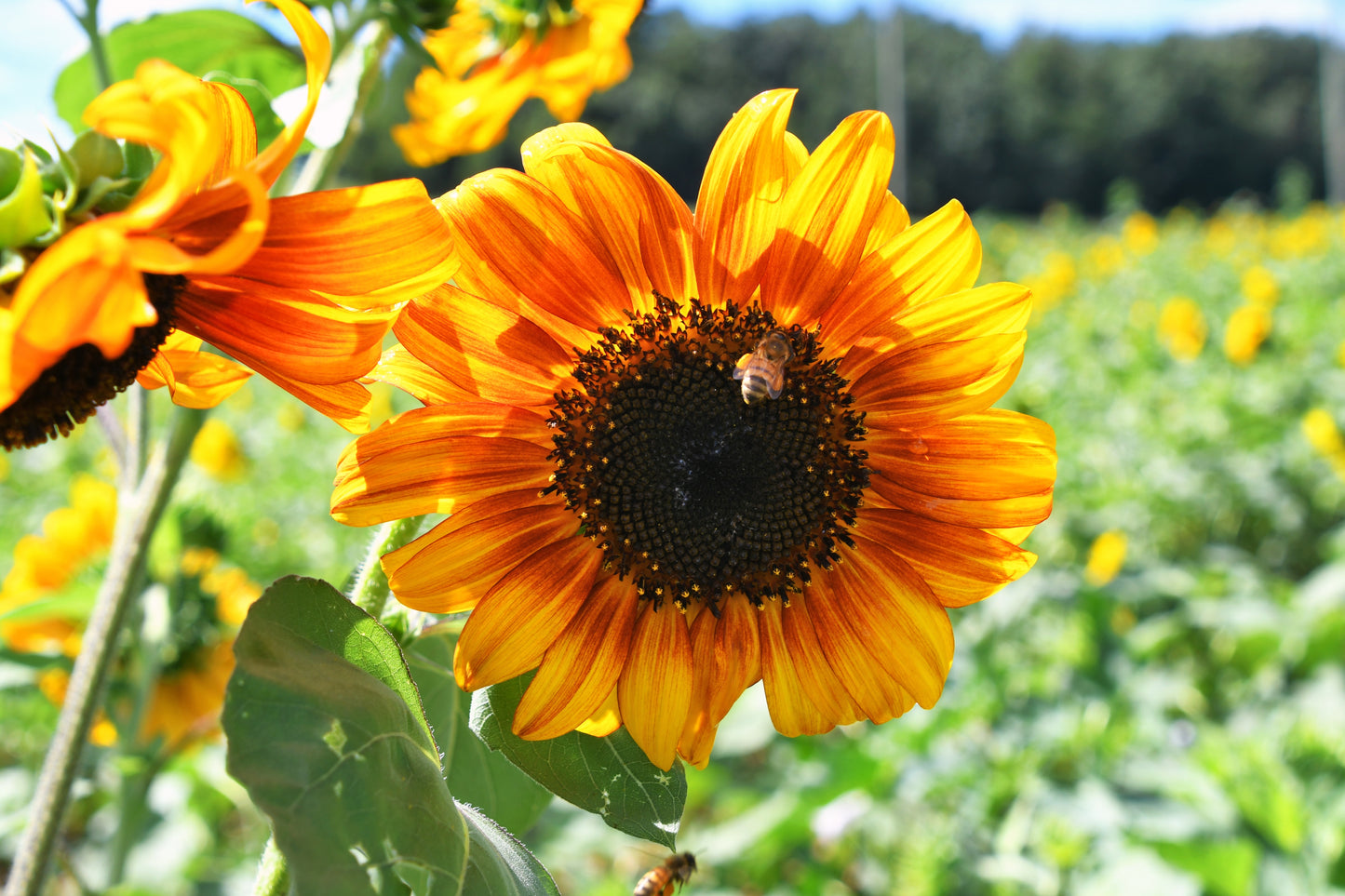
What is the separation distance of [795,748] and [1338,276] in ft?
24.4

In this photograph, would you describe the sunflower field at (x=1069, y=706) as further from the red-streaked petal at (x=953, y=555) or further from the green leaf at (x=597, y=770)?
the red-streaked petal at (x=953, y=555)

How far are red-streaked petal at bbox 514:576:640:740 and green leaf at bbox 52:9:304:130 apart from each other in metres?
0.67

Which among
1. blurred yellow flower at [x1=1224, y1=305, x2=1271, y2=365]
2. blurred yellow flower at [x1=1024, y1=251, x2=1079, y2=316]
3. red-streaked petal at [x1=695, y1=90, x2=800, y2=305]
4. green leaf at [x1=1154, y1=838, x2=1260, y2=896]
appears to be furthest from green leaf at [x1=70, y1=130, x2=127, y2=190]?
blurred yellow flower at [x1=1024, y1=251, x2=1079, y2=316]

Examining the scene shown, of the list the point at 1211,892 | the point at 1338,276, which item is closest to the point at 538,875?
the point at 1211,892

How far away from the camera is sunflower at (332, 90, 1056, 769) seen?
67 cm

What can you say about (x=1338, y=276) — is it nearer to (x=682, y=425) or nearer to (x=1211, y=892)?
(x=1211, y=892)

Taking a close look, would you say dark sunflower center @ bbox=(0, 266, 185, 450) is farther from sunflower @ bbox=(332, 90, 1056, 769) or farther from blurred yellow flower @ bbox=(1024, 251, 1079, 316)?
blurred yellow flower @ bbox=(1024, 251, 1079, 316)

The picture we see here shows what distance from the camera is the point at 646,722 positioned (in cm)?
68

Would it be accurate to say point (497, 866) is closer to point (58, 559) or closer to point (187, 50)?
point (187, 50)

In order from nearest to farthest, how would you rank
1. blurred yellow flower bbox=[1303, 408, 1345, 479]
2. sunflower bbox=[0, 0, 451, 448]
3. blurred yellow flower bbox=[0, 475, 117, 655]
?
sunflower bbox=[0, 0, 451, 448], blurred yellow flower bbox=[0, 475, 117, 655], blurred yellow flower bbox=[1303, 408, 1345, 479]

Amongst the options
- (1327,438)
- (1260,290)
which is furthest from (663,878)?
(1260,290)

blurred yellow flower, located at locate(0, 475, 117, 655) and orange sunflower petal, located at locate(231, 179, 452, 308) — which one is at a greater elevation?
orange sunflower petal, located at locate(231, 179, 452, 308)

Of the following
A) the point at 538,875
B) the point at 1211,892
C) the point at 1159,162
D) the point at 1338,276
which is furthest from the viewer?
the point at 1159,162

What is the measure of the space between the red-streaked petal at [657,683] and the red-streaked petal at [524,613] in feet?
0.18
